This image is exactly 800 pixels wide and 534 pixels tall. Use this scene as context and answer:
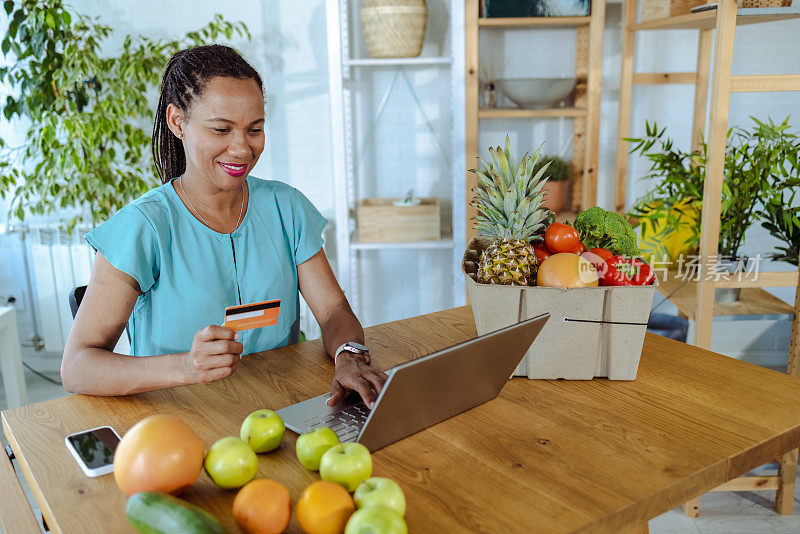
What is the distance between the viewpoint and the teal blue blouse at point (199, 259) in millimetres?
1446

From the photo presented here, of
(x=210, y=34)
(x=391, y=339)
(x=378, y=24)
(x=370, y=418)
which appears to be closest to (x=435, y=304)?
(x=378, y=24)

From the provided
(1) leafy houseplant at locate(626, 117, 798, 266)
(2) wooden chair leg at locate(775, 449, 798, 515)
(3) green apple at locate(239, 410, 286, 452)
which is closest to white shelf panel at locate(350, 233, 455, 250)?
(1) leafy houseplant at locate(626, 117, 798, 266)

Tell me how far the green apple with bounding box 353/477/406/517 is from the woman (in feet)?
1.30

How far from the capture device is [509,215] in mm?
1356

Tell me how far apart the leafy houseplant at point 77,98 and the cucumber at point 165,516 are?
7.42 ft

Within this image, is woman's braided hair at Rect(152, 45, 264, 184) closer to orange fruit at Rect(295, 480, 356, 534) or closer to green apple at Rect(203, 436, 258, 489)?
green apple at Rect(203, 436, 258, 489)

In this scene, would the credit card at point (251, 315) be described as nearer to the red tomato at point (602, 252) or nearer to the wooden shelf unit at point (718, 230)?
the red tomato at point (602, 252)

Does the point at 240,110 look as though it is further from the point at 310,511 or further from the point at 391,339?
the point at 310,511

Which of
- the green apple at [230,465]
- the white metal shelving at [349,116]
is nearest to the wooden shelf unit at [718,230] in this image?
the white metal shelving at [349,116]

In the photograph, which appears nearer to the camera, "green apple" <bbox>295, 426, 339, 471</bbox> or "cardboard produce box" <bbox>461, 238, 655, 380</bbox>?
"green apple" <bbox>295, 426, 339, 471</bbox>

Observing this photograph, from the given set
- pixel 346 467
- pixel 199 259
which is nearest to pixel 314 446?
pixel 346 467

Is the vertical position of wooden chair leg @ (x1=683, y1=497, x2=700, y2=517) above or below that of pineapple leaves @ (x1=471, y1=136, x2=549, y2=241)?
below

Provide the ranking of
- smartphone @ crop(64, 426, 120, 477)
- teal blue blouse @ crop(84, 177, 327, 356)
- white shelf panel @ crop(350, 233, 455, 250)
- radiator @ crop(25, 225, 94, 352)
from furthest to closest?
radiator @ crop(25, 225, 94, 352) → white shelf panel @ crop(350, 233, 455, 250) → teal blue blouse @ crop(84, 177, 327, 356) → smartphone @ crop(64, 426, 120, 477)

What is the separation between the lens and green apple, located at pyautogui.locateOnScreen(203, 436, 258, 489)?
34.3 inches
